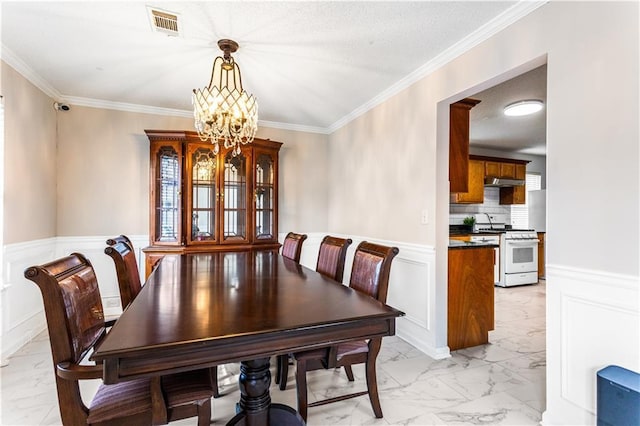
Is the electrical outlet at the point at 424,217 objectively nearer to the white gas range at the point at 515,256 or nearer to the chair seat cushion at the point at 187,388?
the chair seat cushion at the point at 187,388

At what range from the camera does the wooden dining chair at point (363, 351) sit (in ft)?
5.42

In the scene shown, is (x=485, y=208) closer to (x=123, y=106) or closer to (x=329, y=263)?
(x=329, y=263)

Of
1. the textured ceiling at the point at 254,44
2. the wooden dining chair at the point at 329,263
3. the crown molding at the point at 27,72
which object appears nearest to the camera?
the textured ceiling at the point at 254,44

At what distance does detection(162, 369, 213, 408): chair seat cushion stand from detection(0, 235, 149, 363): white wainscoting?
7.31ft

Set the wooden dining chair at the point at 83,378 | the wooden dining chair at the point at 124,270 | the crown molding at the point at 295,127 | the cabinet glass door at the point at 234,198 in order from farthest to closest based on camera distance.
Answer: the crown molding at the point at 295,127 < the cabinet glass door at the point at 234,198 < the wooden dining chair at the point at 124,270 < the wooden dining chair at the point at 83,378

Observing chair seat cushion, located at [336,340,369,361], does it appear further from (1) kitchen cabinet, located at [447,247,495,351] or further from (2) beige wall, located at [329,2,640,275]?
(1) kitchen cabinet, located at [447,247,495,351]

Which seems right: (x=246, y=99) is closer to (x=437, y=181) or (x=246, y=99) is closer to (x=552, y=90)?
(x=437, y=181)

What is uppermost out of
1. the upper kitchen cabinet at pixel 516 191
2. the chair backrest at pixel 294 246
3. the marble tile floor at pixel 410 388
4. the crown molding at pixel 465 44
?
the crown molding at pixel 465 44

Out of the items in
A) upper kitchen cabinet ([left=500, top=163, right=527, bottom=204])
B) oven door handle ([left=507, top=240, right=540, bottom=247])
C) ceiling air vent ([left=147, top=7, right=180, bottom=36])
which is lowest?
oven door handle ([left=507, top=240, right=540, bottom=247])

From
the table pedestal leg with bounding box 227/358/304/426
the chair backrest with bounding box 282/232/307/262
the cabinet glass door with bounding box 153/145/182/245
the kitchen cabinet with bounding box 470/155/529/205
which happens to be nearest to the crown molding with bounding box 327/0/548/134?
the chair backrest with bounding box 282/232/307/262

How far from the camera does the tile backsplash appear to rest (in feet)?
19.4

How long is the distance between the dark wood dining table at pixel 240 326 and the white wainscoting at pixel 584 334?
3.55 feet

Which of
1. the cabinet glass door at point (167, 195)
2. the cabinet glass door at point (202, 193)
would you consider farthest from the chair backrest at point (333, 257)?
the cabinet glass door at point (167, 195)

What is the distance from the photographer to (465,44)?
Result: 233cm
